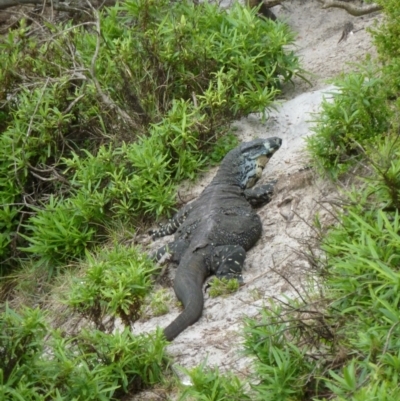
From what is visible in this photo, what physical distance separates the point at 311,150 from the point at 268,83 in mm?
2105

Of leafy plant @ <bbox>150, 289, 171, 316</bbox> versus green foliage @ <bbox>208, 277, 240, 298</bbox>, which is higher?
green foliage @ <bbox>208, 277, 240, 298</bbox>

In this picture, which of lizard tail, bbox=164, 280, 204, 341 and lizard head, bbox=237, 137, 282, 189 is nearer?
lizard tail, bbox=164, 280, 204, 341

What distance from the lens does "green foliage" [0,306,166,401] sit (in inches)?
266

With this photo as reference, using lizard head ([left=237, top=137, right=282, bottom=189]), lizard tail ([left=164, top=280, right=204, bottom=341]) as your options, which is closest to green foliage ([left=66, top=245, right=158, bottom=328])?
lizard tail ([left=164, top=280, right=204, bottom=341])

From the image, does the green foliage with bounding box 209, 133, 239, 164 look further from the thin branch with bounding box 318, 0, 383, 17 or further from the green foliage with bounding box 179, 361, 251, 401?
the green foliage with bounding box 179, 361, 251, 401

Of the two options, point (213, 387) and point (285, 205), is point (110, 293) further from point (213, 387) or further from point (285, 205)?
point (285, 205)

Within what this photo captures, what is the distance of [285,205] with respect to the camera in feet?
31.2

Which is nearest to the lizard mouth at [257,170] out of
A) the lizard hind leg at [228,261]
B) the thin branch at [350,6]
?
the lizard hind leg at [228,261]

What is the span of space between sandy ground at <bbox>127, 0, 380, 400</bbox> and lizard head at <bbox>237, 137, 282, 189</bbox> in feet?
0.49

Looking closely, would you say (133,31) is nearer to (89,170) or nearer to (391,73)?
(89,170)

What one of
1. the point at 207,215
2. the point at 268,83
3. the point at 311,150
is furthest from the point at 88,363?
the point at 268,83

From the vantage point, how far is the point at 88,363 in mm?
7180

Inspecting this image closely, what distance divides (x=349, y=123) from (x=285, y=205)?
3.53 feet

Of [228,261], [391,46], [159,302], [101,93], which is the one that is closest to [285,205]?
[228,261]
